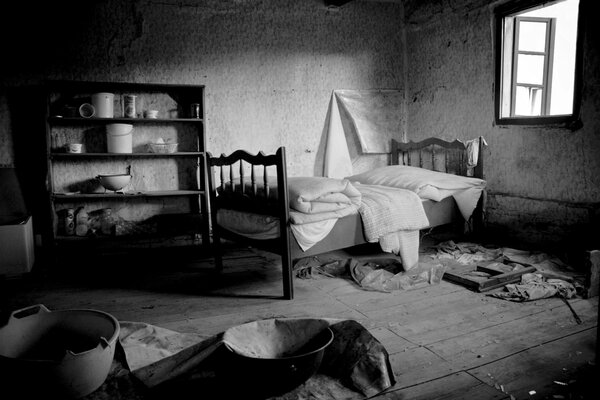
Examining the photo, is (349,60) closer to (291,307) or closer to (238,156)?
(238,156)

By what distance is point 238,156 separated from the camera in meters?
3.24

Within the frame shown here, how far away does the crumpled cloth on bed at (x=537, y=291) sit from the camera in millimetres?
2857

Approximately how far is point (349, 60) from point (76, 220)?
3.50m

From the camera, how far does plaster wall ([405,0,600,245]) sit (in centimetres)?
362

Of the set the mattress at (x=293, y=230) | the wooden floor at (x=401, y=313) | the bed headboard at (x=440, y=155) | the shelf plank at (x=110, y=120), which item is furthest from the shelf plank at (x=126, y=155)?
the bed headboard at (x=440, y=155)

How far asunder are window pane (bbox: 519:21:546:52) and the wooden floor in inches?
103

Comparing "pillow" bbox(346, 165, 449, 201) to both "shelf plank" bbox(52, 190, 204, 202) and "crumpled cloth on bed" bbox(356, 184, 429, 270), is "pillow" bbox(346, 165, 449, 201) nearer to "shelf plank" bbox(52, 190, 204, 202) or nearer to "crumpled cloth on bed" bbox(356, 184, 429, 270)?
"crumpled cloth on bed" bbox(356, 184, 429, 270)

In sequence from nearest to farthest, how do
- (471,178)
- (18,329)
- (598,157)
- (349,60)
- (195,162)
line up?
1. (18,329)
2. (598,157)
3. (471,178)
4. (195,162)
5. (349,60)

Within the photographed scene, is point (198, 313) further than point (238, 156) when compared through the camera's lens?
No

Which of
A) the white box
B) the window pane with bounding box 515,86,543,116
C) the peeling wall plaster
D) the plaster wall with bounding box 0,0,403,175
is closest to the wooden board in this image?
the peeling wall plaster

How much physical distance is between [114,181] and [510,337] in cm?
358

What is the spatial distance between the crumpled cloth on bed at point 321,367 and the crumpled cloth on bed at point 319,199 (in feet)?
3.35

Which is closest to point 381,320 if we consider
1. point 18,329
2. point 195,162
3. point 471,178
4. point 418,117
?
point 18,329

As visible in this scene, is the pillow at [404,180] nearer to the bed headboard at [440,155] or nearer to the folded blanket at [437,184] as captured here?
the folded blanket at [437,184]
